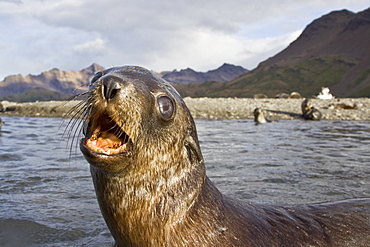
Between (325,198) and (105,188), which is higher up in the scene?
(105,188)

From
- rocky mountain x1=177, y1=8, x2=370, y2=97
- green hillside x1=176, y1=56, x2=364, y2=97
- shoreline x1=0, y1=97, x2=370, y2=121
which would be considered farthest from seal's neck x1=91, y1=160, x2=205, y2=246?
green hillside x1=176, y1=56, x2=364, y2=97

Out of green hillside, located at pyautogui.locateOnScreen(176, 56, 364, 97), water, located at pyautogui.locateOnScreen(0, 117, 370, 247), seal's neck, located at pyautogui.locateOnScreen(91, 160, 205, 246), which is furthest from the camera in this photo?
green hillside, located at pyautogui.locateOnScreen(176, 56, 364, 97)

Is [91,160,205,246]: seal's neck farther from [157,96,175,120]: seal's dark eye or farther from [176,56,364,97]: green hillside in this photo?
[176,56,364,97]: green hillside

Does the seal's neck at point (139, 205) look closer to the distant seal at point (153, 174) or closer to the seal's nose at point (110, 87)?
the distant seal at point (153, 174)

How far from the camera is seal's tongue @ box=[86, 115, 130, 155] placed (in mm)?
2137

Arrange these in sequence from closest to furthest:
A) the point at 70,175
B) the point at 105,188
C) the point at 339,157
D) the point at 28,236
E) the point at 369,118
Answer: the point at 105,188 < the point at 28,236 < the point at 70,175 < the point at 339,157 < the point at 369,118

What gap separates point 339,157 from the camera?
25.3ft

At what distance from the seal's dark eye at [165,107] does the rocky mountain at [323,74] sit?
79628 millimetres

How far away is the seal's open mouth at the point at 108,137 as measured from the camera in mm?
2127

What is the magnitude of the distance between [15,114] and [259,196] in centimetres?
2212

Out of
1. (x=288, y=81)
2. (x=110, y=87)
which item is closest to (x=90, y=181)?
(x=110, y=87)

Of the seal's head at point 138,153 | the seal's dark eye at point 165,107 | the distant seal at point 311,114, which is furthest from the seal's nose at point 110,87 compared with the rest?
the distant seal at point 311,114

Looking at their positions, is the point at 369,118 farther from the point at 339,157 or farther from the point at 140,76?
the point at 140,76

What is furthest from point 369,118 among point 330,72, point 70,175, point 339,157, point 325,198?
point 330,72
